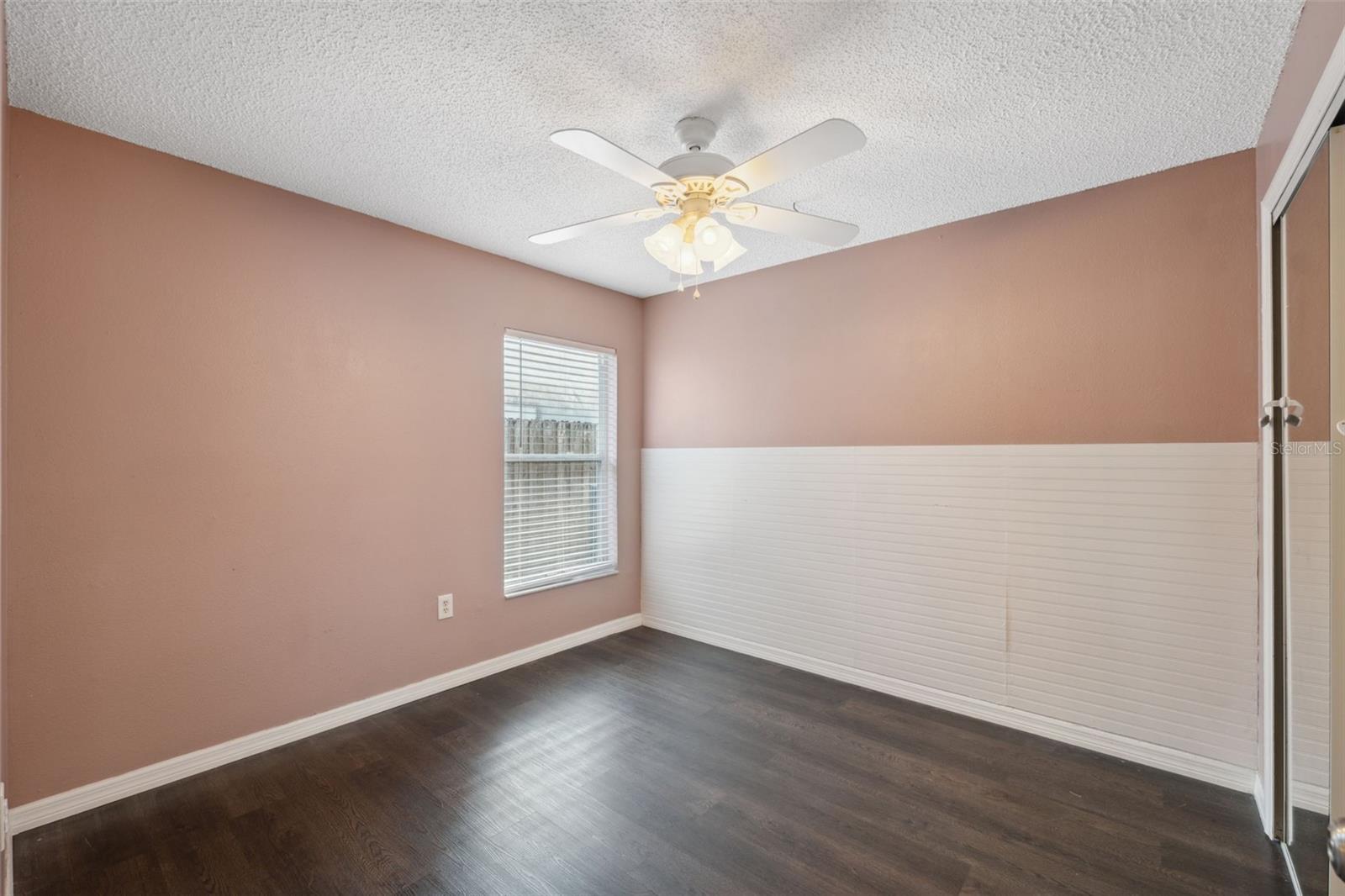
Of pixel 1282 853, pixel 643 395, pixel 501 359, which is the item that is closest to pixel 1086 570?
pixel 1282 853

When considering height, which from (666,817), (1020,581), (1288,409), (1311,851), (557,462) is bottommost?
(666,817)

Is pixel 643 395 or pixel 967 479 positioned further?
pixel 643 395

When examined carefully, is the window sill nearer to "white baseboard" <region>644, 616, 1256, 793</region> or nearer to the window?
the window

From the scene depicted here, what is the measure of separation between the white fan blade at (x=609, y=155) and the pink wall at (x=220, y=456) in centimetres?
175

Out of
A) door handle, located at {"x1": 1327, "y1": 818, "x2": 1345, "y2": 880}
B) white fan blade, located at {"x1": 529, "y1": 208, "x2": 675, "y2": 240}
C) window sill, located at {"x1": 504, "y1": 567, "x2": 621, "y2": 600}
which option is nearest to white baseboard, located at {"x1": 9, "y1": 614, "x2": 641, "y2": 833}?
window sill, located at {"x1": 504, "y1": 567, "x2": 621, "y2": 600}

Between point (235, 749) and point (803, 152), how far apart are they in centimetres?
312

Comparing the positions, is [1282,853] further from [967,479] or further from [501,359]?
[501,359]

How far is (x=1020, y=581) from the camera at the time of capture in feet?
8.91

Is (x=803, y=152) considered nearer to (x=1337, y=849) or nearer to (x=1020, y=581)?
(x=1337, y=849)

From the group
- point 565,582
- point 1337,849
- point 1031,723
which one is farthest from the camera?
point 565,582

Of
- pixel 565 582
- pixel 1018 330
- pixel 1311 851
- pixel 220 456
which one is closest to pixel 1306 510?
pixel 1311 851

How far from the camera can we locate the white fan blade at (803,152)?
148 centimetres

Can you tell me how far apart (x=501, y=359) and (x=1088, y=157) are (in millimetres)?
2964

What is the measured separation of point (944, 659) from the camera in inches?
115
